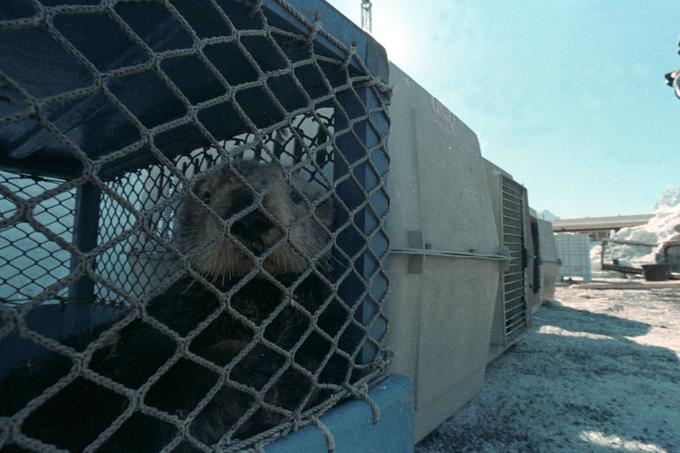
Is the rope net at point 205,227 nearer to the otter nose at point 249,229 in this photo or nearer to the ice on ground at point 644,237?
the otter nose at point 249,229

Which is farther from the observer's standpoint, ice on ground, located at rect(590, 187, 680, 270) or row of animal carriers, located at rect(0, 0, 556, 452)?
ice on ground, located at rect(590, 187, 680, 270)

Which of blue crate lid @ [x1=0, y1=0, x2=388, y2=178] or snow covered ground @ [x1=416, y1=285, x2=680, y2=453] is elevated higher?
blue crate lid @ [x1=0, y1=0, x2=388, y2=178]

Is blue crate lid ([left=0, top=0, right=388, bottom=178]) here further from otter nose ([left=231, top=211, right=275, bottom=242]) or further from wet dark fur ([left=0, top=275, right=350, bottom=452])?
wet dark fur ([left=0, top=275, right=350, bottom=452])

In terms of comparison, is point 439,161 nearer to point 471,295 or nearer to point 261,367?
point 471,295

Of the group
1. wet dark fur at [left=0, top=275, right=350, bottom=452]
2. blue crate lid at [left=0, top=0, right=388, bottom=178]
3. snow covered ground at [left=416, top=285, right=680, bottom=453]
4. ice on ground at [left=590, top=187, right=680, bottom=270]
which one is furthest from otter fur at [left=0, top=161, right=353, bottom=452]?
ice on ground at [left=590, top=187, right=680, bottom=270]

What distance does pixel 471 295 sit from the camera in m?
2.15

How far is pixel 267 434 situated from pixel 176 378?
344 millimetres

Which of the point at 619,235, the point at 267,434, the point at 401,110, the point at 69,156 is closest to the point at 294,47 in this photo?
the point at 401,110

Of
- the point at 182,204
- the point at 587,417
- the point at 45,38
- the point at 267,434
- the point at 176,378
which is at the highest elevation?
the point at 45,38

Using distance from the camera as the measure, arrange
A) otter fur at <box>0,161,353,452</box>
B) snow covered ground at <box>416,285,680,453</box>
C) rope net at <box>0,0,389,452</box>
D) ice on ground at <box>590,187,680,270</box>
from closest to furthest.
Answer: rope net at <box>0,0,389,452</box>
otter fur at <box>0,161,353,452</box>
snow covered ground at <box>416,285,680,453</box>
ice on ground at <box>590,187,680,270</box>

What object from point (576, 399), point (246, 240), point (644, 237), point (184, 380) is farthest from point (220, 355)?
point (644, 237)

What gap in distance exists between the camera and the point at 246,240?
4.77 ft

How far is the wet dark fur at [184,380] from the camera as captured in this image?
3.34 feet

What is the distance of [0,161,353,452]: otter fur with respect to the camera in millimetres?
975
